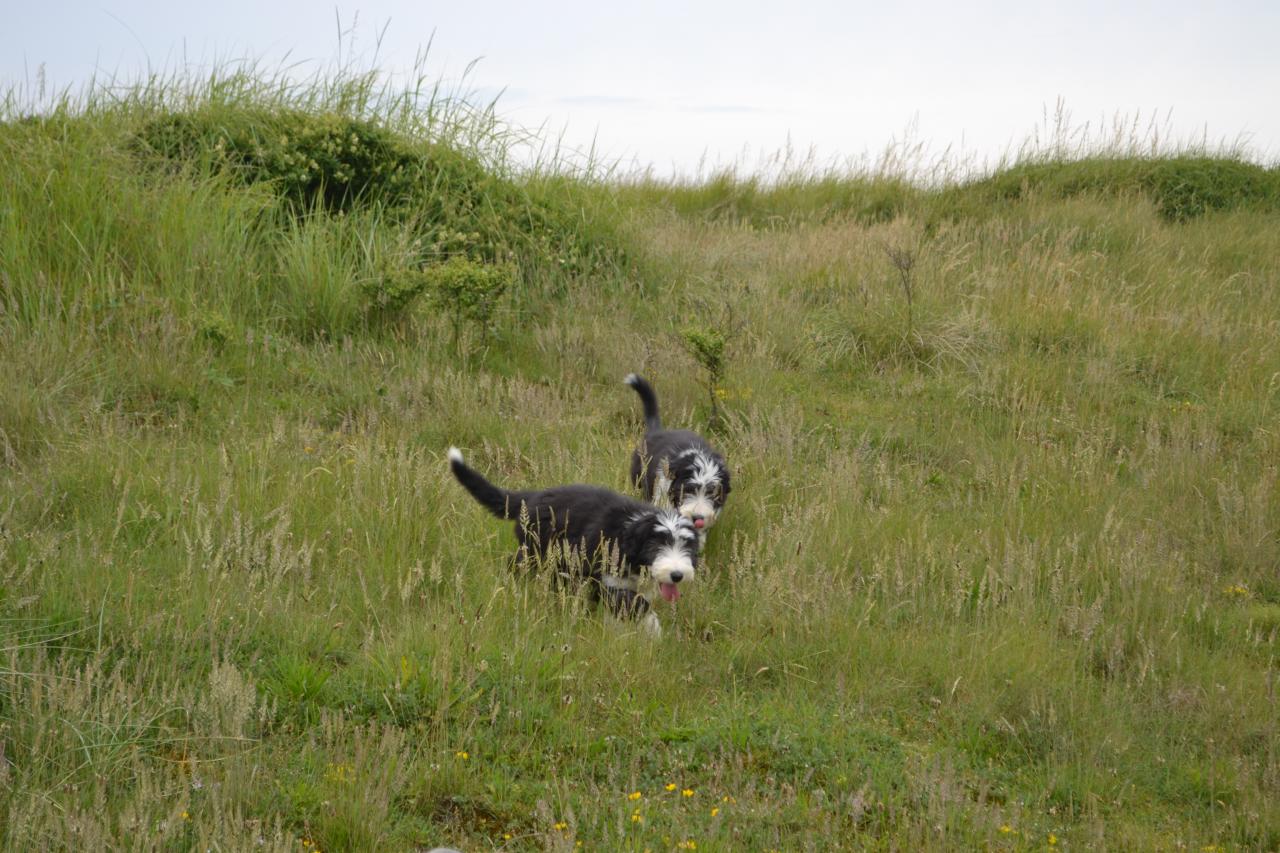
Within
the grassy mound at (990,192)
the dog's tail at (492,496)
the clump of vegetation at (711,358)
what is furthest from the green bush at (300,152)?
the dog's tail at (492,496)

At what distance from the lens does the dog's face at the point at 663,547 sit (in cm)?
464

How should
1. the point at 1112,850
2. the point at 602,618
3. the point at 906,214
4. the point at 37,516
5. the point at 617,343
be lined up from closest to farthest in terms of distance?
the point at 1112,850 → the point at 602,618 → the point at 37,516 → the point at 617,343 → the point at 906,214

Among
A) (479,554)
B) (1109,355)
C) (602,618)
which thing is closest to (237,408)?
(479,554)

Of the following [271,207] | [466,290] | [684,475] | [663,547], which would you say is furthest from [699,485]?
[271,207]

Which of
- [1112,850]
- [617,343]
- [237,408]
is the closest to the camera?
[1112,850]

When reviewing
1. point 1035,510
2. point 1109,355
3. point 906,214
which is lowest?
point 1035,510

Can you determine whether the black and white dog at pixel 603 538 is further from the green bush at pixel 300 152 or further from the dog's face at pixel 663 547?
the green bush at pixel 300 152

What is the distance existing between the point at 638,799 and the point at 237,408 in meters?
4.60

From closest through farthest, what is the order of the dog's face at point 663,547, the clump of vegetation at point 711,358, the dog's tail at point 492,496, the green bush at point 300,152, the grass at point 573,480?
the grass at point 573,480, the dog's face at point 663,547, the dog's tail at point 492,496, the clump of vegetation at point 711,358, the green bush at point 300,152

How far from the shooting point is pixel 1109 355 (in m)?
8.80

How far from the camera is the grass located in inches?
138

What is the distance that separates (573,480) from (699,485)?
2.94ft

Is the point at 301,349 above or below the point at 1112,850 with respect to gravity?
above

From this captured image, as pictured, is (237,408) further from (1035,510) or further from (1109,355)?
(1109,355)
